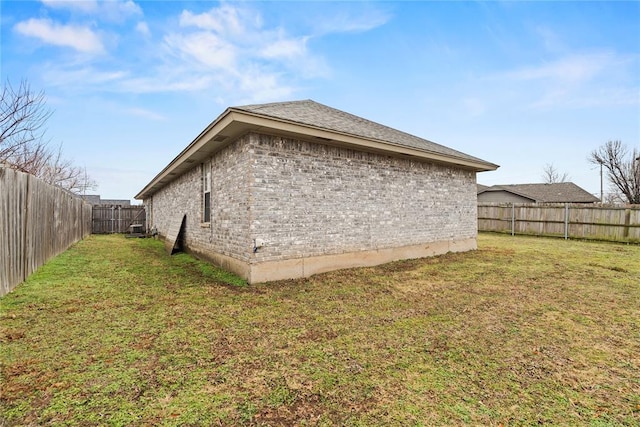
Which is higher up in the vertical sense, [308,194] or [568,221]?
[308,194]

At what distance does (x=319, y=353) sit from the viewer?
308 centimetres

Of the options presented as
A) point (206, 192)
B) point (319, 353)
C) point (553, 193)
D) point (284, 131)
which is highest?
point (553, 193)

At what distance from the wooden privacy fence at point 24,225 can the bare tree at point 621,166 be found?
37.2 m

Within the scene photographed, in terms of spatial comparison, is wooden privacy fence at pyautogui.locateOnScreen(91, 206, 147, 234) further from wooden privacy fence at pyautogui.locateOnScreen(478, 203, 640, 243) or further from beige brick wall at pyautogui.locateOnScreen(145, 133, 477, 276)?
wooden privacy fence at pyautogui.locateOnScreen(478, 203, 640, 243)

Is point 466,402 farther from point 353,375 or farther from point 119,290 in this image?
point 119,290

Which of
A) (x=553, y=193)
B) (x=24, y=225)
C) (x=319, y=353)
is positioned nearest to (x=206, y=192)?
(x=24, y=225)

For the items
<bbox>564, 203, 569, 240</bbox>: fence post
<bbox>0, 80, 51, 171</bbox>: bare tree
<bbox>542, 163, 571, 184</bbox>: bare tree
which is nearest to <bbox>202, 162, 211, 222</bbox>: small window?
<bbox>0, 80, 51, 171</bbox>: bare tree

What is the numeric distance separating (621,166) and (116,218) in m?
42.0

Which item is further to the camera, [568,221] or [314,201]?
[568,221]

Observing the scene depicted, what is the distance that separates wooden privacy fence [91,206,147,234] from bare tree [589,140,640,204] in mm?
39163

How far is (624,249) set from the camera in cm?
1105

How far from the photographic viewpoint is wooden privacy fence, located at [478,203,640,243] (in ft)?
42.9

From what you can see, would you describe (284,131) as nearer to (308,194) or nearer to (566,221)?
(308,194)

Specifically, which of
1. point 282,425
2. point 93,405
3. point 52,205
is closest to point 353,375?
point 282,425
